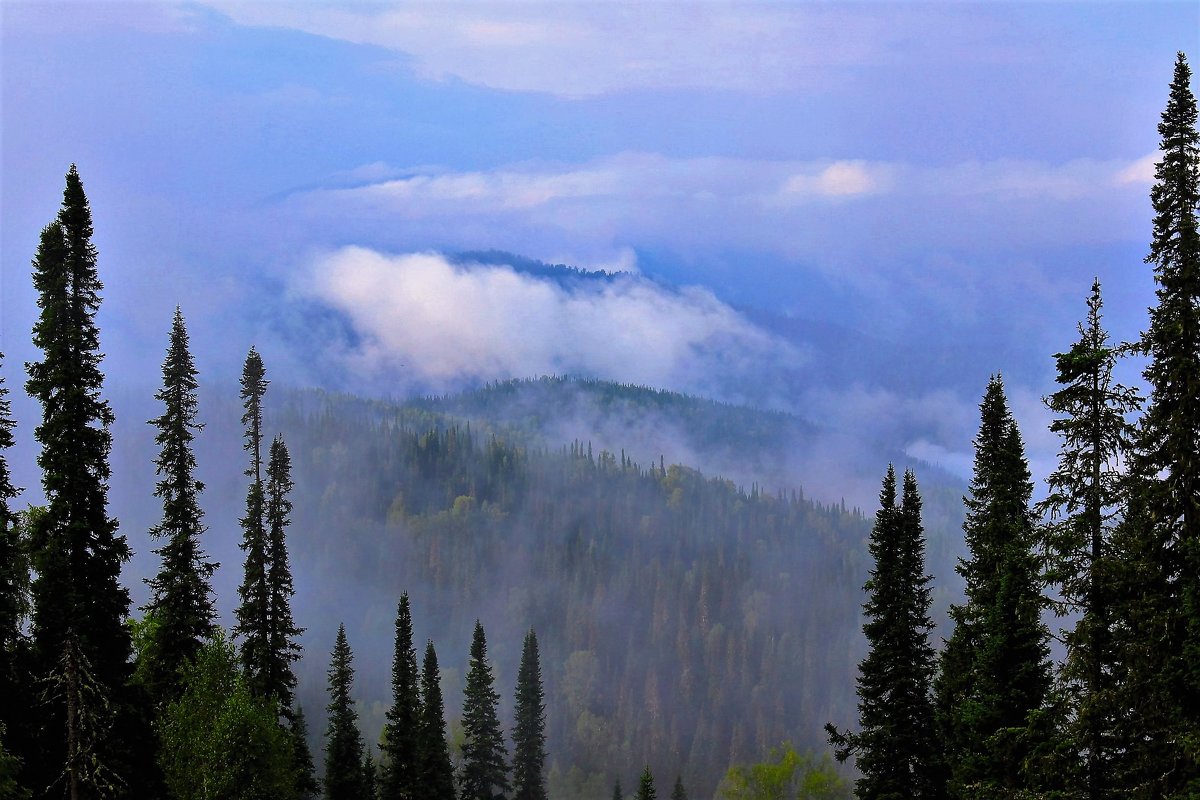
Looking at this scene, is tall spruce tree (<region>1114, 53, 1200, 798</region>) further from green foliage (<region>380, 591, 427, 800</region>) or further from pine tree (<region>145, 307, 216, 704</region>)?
green foliage (<region>380, 591, 427, 800</region>)

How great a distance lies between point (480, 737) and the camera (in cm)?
8925

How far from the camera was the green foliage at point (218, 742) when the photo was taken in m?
38.0

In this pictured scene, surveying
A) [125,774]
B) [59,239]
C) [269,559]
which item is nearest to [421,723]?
[269,559]

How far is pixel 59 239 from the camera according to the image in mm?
36406

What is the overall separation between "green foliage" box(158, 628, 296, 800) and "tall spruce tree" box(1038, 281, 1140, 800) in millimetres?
28484

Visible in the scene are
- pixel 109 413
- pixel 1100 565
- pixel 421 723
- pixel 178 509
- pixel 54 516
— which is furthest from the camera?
pixel 421 723

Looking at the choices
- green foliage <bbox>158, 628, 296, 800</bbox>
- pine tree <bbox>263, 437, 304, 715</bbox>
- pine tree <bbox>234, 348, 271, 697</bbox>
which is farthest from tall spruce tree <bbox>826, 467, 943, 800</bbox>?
pine tree <bbox>234, 348, 271, 697</bbox>

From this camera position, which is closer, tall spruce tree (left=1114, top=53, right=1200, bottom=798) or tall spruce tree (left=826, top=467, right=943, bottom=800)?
tall spruce tree (left=1114, top=53, right=1200, bottom=798)

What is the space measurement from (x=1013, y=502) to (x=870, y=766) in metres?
11.6

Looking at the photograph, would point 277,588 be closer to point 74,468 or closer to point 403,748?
point 74,468

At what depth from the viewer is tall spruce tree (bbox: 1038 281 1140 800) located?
23375mm

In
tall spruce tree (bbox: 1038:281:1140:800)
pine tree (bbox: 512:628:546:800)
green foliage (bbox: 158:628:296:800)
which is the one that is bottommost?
pine tree (bbox: 512:628:546:800)

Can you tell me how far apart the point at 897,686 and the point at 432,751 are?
41629 mm

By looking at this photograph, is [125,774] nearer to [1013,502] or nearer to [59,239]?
[59,239]
